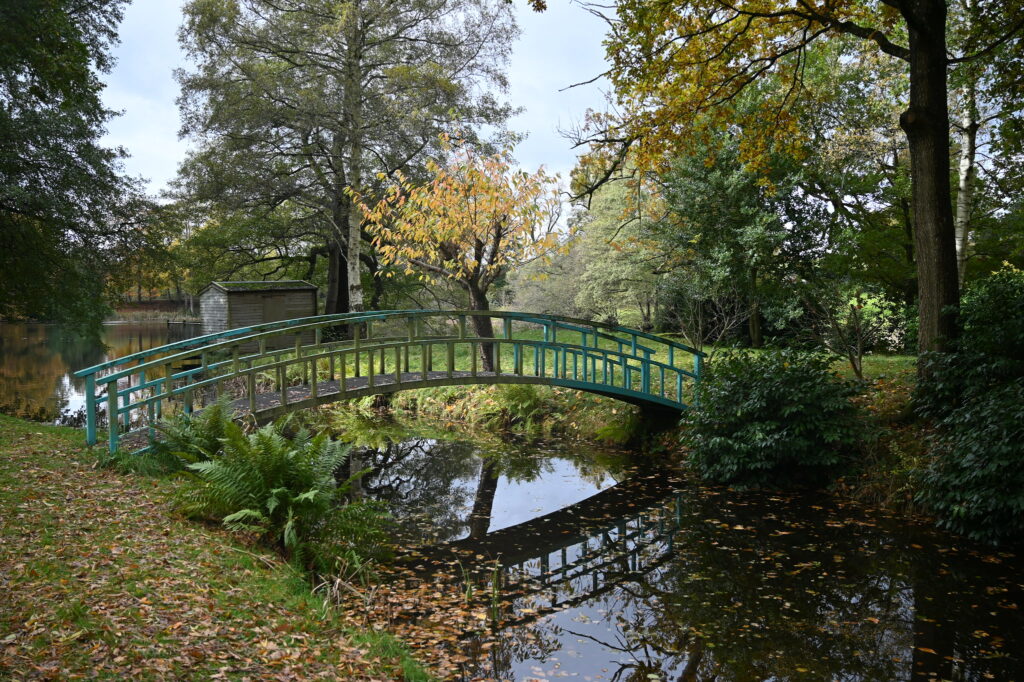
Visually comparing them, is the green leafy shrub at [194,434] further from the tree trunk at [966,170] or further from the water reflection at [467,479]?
the tree trunk at [966,170]

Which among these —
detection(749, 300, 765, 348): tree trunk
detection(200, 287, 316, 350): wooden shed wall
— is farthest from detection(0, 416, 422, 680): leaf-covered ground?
detection(749, 300, 765, 348): tree trunk

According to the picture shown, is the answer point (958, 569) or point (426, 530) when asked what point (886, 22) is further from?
point (426, 530)

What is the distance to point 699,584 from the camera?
7059 millimetres

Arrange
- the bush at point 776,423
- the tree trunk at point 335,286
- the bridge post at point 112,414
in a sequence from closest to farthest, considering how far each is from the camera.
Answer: the bridge post at point 112,414 < the bush at point 776,423 < the tree trunk at point 335,286

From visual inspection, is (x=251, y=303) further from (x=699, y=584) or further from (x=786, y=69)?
(x=699, y=584)

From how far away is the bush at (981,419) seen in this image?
24.6 ft

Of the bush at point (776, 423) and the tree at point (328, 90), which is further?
the tree at point (328, 90)

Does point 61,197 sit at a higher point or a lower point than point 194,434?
higher

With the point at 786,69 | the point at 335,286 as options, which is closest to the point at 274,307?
the point at 335,286

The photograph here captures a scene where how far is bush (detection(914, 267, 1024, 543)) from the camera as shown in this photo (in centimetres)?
748

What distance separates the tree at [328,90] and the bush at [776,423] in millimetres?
11063

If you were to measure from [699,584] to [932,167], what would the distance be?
21.7 ft

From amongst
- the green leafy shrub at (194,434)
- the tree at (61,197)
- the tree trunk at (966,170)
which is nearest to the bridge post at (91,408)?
the green leafy shrub at (194,434)

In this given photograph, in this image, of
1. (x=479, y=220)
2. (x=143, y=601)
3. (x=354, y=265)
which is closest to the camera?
(x=143, y=601)
